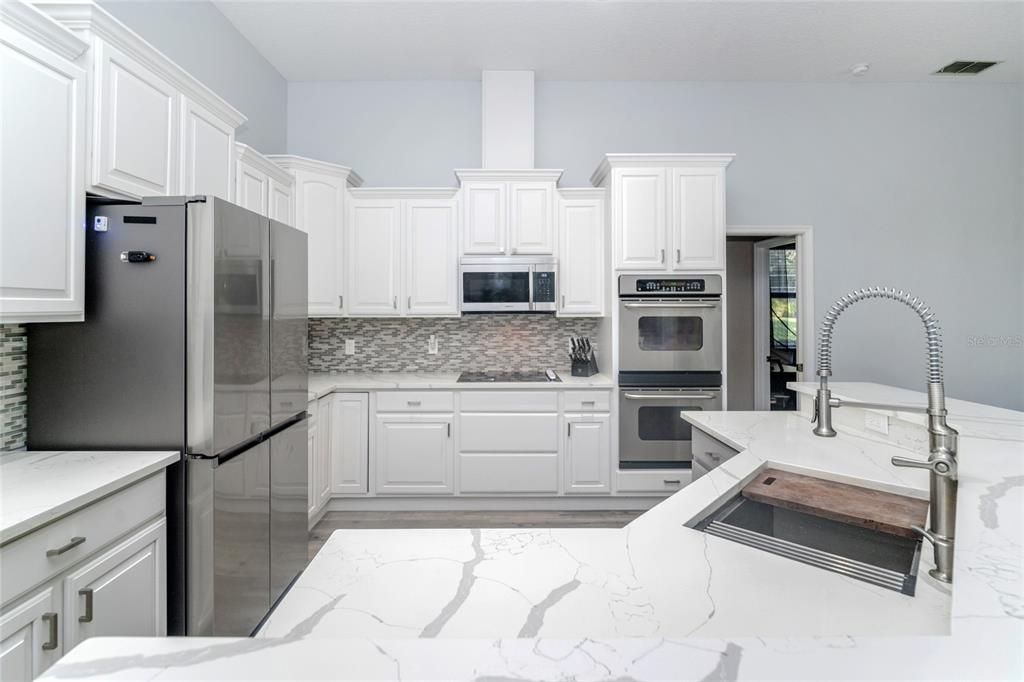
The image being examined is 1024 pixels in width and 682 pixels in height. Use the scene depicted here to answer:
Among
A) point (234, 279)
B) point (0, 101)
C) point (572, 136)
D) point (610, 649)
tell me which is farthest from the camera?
point (572, 136)

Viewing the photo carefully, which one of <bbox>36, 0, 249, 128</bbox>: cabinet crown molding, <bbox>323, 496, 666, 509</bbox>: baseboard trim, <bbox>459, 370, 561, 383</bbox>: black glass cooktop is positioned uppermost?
<bbox>36, 0, 249, 128</bbox>: cabinet crown molding

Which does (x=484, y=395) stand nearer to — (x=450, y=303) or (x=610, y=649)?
(x=450, y=303)

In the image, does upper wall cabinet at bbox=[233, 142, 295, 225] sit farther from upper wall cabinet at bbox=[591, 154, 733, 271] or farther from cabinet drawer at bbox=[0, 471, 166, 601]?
upper wall cabinet at bbox=[591, 154, 733, 271]

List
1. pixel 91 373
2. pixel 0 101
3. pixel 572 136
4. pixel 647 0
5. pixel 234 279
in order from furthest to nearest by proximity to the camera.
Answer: pixel 572 136 → pixel 647 0 → pixel 234 279 → pixel 91 373 → pixel 0 101

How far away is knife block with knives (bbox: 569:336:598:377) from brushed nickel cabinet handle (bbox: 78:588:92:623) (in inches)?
113

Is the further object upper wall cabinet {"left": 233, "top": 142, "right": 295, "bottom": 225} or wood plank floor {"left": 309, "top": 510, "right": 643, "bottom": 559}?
wood plank floor {"left": 309, "top": 510, "right": 643, "bottom": 559}

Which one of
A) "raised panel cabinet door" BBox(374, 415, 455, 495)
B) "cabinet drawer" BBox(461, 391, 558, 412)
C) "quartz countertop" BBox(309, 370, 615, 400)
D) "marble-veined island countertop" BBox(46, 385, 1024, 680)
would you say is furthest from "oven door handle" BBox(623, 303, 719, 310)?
"marble-veined island countertop" BBox(46, 385, 1024, 680)

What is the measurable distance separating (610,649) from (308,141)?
424 centimetres

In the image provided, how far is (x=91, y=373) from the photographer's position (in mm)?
1575

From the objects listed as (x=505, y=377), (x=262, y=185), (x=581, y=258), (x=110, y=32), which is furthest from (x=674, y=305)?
(x=110, y=32)

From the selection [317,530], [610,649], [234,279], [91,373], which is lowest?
[317,530]

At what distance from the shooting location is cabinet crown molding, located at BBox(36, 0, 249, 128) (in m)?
1.49

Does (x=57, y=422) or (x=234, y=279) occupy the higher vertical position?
(x=234, y=279)

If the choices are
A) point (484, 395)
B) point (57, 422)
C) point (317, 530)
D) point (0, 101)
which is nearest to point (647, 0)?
point (484, 395)
